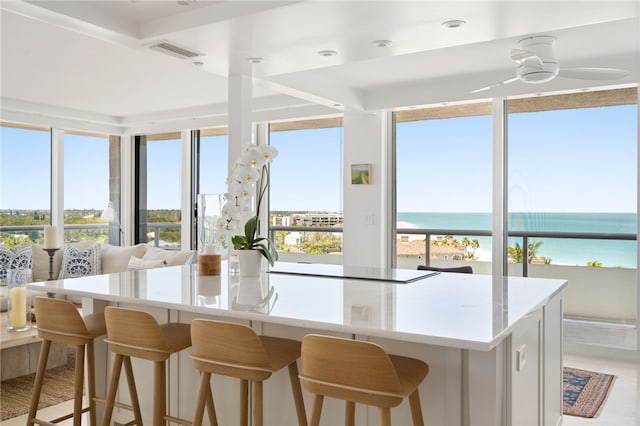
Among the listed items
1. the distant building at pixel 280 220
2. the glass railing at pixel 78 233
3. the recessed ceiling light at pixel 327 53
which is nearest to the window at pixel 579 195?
the recessed ceiling light at pixel 327 53

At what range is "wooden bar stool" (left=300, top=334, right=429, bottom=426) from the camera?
1.72 metres

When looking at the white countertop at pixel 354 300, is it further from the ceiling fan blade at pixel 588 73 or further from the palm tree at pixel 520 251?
the palm tree at pixel 520 251

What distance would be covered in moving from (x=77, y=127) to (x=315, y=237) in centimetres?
375

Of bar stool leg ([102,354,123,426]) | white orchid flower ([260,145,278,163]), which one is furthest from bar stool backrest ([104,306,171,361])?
white orchid flower ([260,145,278,163])

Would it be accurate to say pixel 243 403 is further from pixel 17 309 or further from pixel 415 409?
pixel 17 309

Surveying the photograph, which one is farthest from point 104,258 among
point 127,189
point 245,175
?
point 245,175

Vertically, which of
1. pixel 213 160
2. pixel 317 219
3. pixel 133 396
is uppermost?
pixel 213 160

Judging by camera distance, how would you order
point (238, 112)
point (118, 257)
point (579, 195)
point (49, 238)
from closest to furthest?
point (238, 112) < point (49, 238) < point (579, 195) < point (118, 257)

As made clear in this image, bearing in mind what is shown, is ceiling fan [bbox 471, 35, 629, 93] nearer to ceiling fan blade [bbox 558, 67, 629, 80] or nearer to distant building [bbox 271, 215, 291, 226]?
ceiling fan blade [bbox 558, 67, 629, 80]

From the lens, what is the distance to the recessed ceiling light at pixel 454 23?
3.03 m

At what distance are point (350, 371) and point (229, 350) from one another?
53 cm

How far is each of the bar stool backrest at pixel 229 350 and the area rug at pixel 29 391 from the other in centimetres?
201

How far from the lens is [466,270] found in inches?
160

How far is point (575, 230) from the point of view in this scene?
504 cm
